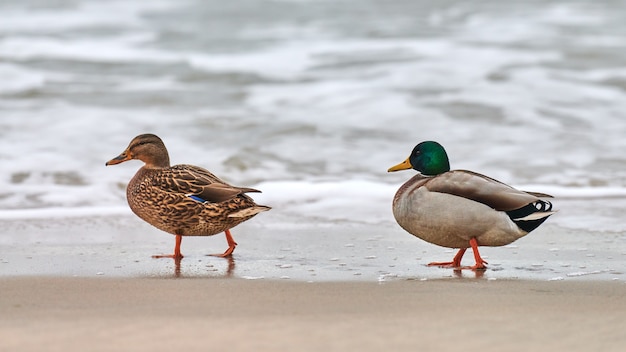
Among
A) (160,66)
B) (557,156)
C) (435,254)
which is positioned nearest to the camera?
(435,254)

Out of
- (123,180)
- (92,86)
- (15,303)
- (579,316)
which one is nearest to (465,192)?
(579,316)

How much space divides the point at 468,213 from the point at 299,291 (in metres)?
1.24

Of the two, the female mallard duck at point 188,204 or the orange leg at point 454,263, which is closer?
the orange leg at point 454,263

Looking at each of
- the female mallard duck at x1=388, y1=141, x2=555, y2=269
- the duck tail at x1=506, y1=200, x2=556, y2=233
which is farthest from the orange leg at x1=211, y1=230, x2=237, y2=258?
the duck tail at x1=506, y1=200, x2=556, y2=233

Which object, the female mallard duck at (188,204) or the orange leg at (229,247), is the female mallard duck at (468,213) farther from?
the orange leg at (229,247)

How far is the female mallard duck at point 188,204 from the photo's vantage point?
6359 millimetres

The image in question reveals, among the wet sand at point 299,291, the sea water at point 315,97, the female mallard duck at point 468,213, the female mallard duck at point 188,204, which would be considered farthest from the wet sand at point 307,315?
the sea water at point 315,97

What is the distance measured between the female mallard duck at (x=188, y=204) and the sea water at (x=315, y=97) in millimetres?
1309

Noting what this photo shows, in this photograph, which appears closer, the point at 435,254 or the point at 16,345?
the point at 16,345

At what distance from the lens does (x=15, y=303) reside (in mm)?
4848

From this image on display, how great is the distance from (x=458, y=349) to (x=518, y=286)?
145 cm

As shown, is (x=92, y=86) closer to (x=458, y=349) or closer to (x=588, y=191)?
(x=588, y=191)

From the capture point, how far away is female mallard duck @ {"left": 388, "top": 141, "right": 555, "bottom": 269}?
5.93 meters

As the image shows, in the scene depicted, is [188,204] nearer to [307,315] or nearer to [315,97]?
[307,315]
